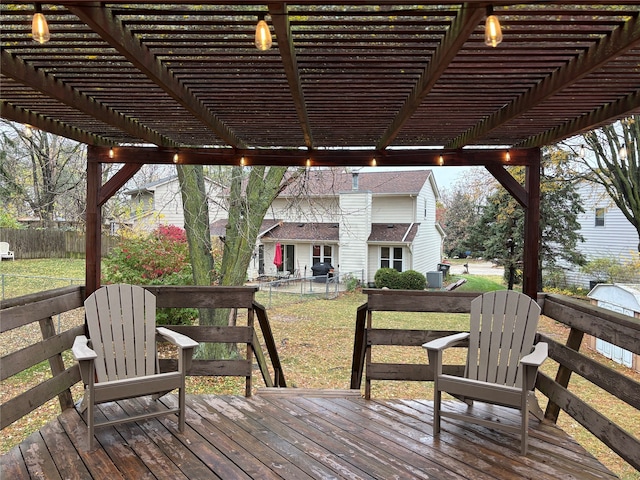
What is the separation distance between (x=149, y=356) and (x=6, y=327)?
956 mm

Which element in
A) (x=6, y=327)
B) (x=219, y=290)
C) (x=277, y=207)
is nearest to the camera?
(x=6, y=327)

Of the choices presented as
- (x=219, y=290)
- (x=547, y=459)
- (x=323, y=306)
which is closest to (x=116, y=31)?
(x=219, y=290)

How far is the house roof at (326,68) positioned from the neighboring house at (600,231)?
12.0 m

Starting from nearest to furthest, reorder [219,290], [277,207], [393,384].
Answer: [219,290] → [393,384] → [277,207]

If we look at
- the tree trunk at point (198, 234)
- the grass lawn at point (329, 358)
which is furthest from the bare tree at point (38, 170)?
the tree trunk at point (198, 234)

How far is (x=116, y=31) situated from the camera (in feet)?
6.67

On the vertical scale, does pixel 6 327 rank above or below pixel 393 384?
above

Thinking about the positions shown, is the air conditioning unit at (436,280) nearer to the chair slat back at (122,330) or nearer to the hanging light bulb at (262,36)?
the chair slat back at (122,330)

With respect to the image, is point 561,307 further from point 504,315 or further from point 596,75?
point 596,75

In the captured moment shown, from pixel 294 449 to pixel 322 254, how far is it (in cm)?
1431

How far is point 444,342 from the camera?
3.20m

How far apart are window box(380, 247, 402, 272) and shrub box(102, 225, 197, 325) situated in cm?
917

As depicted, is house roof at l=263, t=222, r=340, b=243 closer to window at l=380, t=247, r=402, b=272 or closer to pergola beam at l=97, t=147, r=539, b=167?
window at l=380, t=247, r=402, b=272

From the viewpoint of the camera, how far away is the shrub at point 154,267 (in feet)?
26.7
